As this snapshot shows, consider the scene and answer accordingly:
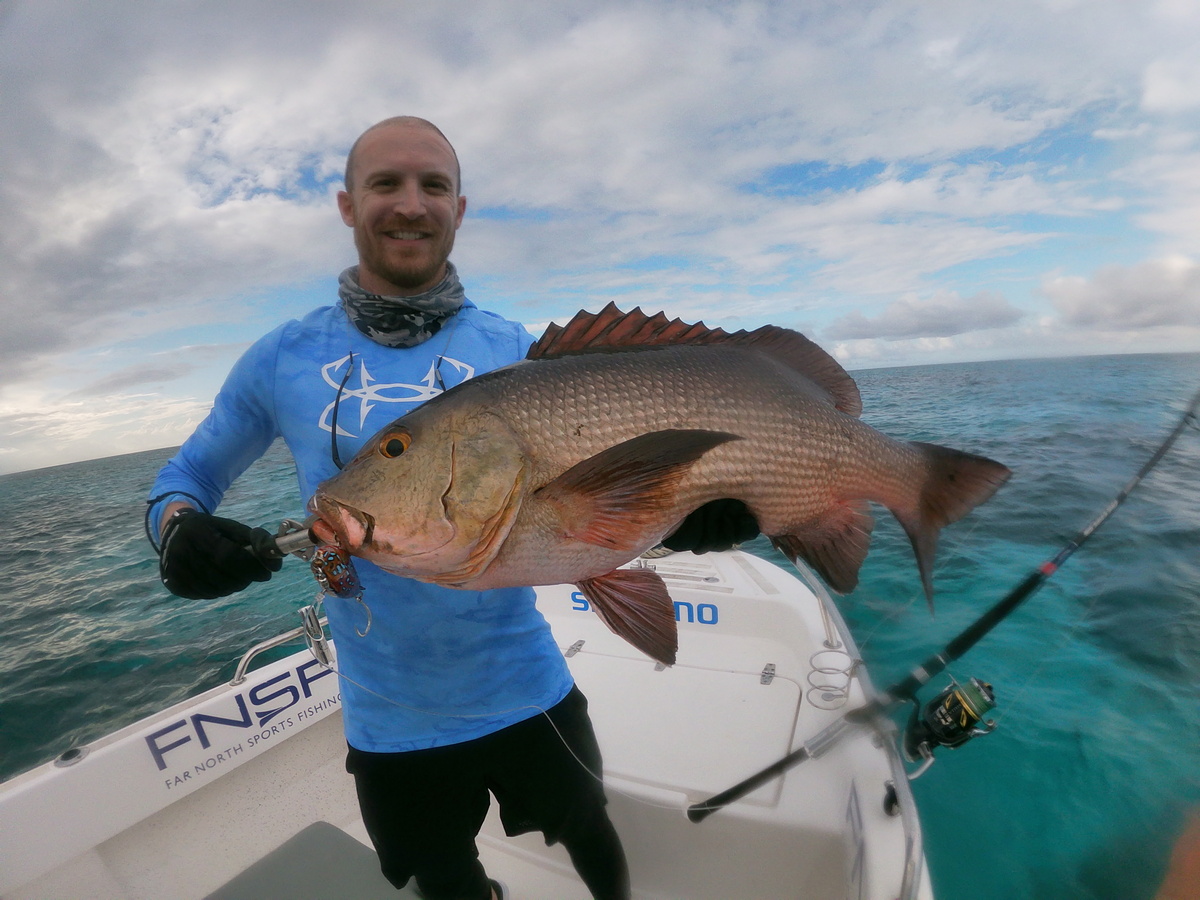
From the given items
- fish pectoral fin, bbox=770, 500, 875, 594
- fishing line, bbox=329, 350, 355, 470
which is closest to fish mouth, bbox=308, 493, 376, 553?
fishing line, bbox=329, 350, 355, 470

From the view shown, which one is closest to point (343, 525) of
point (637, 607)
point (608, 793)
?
point (637, 607)

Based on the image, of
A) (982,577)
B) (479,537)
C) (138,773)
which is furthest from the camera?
(982,577)

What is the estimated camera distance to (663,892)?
2.86 metres

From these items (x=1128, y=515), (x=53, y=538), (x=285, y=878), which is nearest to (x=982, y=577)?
(x=1128, y=515)

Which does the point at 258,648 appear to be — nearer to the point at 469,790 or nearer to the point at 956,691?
the point at 469,790

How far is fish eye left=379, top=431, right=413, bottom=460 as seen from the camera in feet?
4.84

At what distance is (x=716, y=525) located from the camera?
5.44 feet

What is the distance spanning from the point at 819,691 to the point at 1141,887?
4.64 feet

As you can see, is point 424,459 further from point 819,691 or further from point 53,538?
point 53,538

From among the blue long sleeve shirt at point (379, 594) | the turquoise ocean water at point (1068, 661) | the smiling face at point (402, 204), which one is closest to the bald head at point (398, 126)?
the smiling face at point (402, 204)

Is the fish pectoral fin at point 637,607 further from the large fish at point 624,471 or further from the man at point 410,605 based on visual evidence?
the man at point 410,605

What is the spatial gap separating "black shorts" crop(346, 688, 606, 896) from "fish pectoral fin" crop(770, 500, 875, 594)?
102 cm

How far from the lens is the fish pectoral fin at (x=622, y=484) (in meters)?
1.41

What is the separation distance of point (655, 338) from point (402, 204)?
101cm
